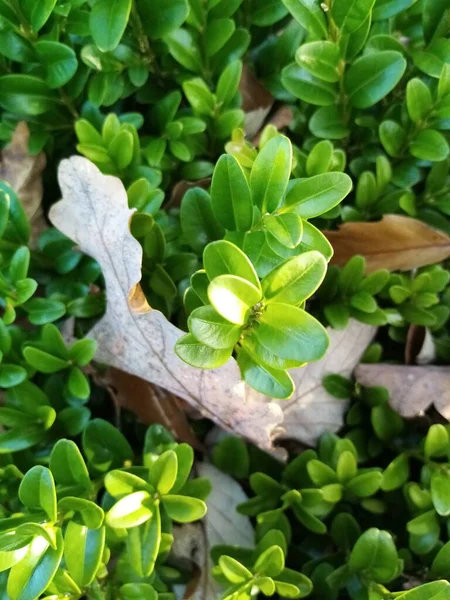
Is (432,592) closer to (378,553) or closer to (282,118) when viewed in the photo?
(378,553)

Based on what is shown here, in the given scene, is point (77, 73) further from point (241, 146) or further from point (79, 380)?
point (79, 380)

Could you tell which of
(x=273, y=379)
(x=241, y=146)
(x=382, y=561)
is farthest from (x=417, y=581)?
(x=241, y=146)

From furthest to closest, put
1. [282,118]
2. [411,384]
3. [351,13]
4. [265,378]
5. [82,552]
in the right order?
[282,118]
[411,384]
[351,13]
[82,552]
[265,378]

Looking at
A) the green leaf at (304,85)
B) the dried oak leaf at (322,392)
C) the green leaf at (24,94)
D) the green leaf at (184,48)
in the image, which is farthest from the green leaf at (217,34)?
the dried oak leaf at (322,392)

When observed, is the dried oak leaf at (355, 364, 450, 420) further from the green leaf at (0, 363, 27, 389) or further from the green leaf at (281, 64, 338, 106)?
the green leaf at (0, 363, 27, 389)

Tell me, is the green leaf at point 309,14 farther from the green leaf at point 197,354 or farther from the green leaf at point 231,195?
the green leaf at point 197,354

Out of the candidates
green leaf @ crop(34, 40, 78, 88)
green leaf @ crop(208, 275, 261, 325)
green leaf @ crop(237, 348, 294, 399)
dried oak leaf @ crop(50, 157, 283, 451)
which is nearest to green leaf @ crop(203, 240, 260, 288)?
green leaf @ crop(208, 275, 261, 325)

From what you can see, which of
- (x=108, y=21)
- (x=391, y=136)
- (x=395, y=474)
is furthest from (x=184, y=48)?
(x=395, y=474)
